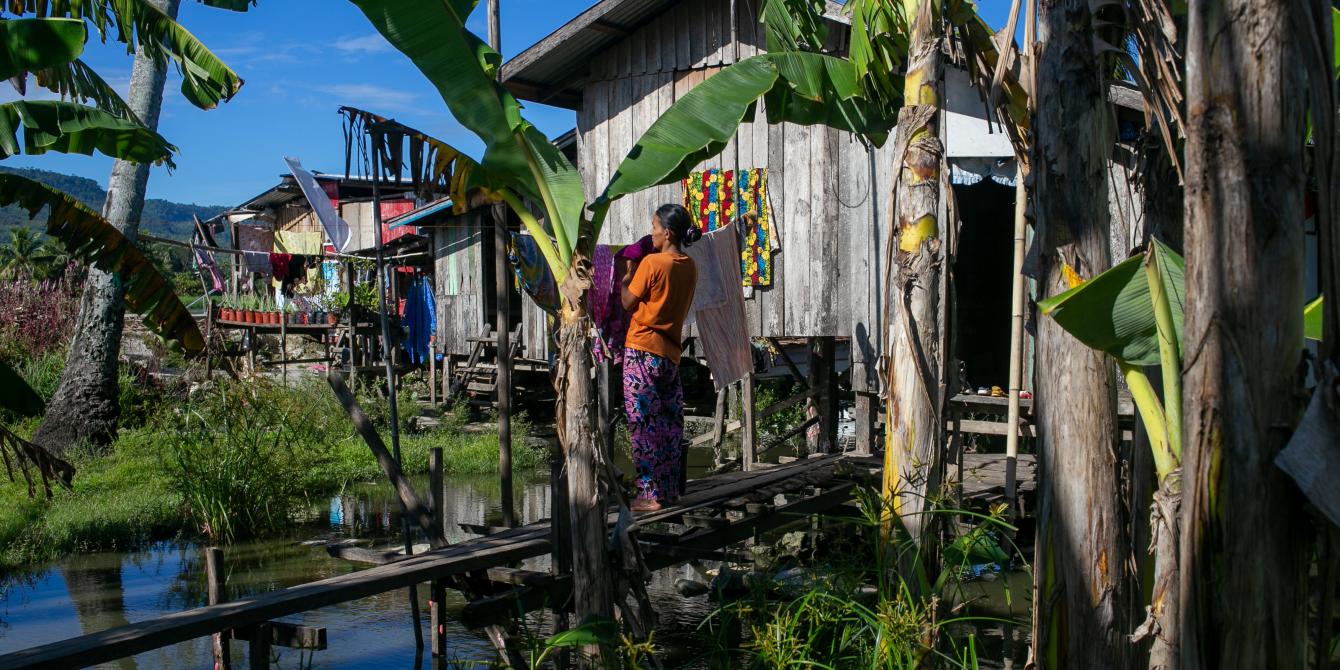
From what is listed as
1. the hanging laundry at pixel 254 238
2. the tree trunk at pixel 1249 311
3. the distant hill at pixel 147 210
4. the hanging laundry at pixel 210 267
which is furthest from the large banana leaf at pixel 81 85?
the distant hill at pixel 147 210

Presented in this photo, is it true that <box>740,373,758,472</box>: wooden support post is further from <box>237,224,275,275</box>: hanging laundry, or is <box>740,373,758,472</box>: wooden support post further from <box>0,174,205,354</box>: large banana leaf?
<box>237,224,275,275</box>: hanging laundry

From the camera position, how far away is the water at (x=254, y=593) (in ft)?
19.8

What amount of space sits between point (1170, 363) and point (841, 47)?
715 centimetres

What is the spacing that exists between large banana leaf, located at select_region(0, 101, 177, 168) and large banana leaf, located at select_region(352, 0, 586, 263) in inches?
97.3

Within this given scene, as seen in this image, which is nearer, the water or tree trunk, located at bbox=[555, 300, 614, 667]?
tree trunk, located at bbox=[555, 300, 614, 667]

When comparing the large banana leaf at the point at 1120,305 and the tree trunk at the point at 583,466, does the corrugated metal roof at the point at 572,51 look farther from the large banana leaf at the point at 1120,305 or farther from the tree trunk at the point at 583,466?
the large banana leaf at the point at 1120,305

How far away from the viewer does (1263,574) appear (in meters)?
1.76

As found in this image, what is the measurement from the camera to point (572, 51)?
32.0 feet

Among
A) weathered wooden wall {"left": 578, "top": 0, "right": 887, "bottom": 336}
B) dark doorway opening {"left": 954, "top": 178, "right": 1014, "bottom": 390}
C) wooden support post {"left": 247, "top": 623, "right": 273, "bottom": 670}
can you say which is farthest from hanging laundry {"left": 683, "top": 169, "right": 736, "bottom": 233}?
wooden support post {"left": 247, "top": 623, "right": 273, "bottom": 670}

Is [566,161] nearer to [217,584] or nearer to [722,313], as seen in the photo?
[217,584]

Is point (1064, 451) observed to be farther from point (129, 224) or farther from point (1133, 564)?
point (129, 224)

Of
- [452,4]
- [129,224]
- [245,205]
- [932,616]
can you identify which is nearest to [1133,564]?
[932,616]

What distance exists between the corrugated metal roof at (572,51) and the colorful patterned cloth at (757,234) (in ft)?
5.93

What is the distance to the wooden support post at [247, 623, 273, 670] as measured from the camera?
439cm
